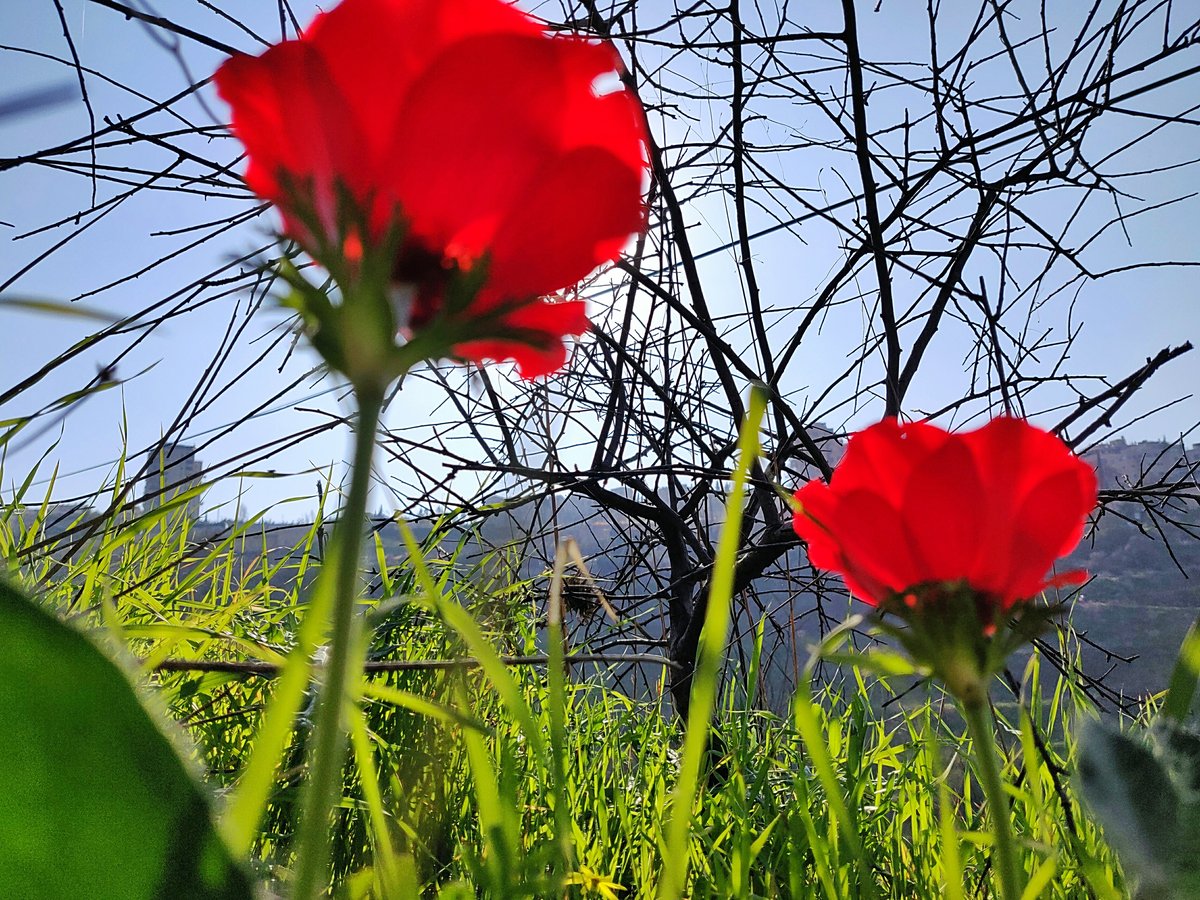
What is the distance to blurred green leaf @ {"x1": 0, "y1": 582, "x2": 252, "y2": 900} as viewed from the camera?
0.09 metres

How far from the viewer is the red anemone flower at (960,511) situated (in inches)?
7.5

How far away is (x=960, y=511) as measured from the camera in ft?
0.66

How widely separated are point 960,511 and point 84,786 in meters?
0.19

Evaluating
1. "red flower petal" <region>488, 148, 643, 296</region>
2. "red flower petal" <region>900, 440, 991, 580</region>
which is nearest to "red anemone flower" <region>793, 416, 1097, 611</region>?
"red flower petal" <region>900, 440, 991, 580</region>

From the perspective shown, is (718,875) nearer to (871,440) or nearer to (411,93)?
(871,440)

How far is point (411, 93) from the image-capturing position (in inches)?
5.2

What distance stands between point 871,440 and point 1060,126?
2.06 ft

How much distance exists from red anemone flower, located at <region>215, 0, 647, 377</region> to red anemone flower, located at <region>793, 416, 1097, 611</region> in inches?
4.1

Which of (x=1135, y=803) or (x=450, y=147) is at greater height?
(x=450, y=147)

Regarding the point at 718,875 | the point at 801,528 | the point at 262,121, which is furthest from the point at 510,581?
the point at 262,121

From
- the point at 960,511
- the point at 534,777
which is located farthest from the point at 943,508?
the point at 534,777

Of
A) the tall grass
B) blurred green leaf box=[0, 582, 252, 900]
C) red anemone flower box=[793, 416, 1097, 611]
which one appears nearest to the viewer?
blurred green leaf box=[0, 582, 252, 900]

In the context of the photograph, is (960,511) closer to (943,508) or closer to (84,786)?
(943,508)

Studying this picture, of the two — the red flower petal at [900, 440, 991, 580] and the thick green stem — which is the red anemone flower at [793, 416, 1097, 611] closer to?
the red flower petal at [900, 440, 991, 580]
